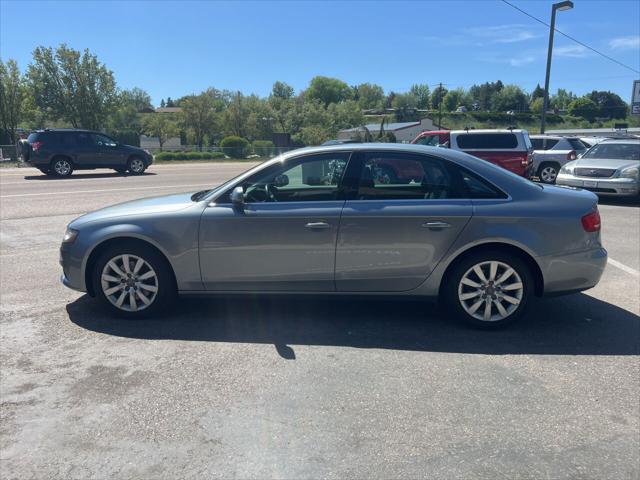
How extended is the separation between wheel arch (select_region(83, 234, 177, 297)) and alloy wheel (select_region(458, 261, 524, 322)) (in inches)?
101

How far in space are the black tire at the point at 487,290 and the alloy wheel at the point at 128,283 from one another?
2.59 metres

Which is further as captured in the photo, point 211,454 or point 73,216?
point 73,216

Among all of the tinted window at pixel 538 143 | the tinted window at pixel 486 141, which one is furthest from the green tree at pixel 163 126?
the tinted window at pixel 486 141

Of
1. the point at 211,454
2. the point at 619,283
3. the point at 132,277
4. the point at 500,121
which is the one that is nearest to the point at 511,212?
the point at 619,283

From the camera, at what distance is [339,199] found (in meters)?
4.53

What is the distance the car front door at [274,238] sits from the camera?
4.44 m

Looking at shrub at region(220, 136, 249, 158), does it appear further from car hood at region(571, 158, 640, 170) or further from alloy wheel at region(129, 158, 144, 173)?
car hood at region(571, 158, 640, 170)

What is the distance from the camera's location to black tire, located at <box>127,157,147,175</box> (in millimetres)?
20984

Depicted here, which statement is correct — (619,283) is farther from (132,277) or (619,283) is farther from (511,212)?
(132,277)

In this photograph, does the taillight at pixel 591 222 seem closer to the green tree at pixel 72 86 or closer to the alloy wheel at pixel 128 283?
the alloy wheel at pixel 128 283

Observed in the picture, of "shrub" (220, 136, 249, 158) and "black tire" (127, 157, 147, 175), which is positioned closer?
"black tire" (127, 157, 147, 175)

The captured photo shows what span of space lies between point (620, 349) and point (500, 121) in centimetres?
12165

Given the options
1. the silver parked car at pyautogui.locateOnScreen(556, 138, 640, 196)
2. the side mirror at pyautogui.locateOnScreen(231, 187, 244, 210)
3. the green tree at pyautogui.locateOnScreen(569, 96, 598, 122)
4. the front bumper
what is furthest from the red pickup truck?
the green tree at pyautogui.locateOnScreen(569, 96, 598, 122)

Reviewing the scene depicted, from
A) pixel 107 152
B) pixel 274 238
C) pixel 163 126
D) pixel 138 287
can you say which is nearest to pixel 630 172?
pixel 274 238
